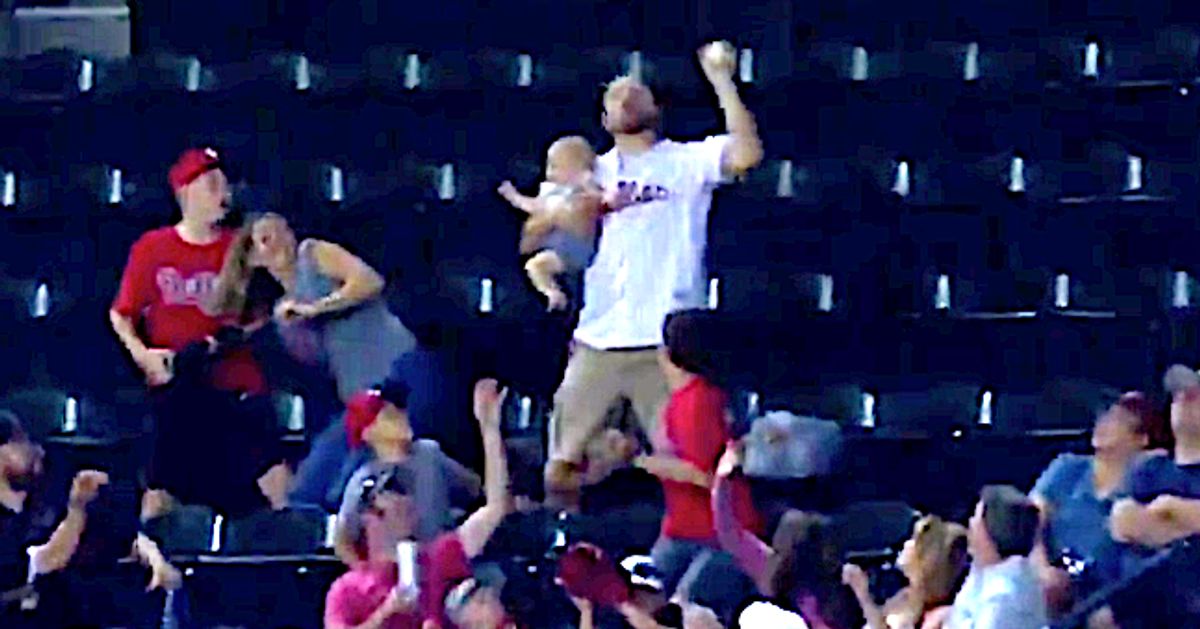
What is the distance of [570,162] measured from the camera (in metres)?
7.43

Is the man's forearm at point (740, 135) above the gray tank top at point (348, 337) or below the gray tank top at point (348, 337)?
above

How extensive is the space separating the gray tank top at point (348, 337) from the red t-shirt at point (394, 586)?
67cm

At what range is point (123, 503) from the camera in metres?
6.93

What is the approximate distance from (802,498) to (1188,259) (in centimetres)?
134

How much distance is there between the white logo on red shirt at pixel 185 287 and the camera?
7.16 meters

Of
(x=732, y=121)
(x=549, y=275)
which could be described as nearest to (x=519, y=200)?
(x=549, y=275)

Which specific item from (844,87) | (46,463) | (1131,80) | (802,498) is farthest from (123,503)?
(1131,80)

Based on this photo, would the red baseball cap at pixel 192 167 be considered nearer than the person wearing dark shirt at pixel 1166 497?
No

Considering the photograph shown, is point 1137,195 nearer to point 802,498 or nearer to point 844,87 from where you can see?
point 844,87

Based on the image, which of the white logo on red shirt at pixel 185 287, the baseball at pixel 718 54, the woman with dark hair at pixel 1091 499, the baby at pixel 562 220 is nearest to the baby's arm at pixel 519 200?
the baby at pixel 562 220

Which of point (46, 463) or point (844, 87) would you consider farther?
point (844, 87)

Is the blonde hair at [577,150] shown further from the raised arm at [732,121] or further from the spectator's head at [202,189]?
the spectator's head at [202,189]

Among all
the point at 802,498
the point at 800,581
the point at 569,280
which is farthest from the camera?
the point at 569,280

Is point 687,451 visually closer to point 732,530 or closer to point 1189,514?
point 732,530
